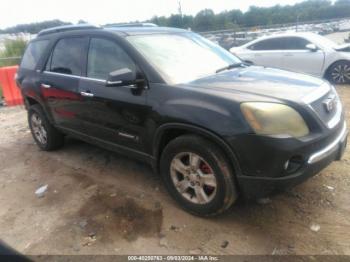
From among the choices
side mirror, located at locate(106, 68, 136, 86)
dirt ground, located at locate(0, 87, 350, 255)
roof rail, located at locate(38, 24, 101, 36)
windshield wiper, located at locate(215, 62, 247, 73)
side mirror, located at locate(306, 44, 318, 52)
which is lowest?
dirt ground, located at locate(0, 87, 350, 255)

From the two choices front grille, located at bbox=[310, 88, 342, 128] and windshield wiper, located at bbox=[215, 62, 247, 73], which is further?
windshield wiper, located at bbox=[215, 62, 247, 73]

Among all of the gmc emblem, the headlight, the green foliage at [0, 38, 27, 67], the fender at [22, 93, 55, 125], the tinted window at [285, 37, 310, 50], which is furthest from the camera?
the green foliage at [0, 38, 27, 67]

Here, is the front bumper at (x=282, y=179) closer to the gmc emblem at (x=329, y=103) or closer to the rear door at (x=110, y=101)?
the gmc emblem at (x=329, y=103)

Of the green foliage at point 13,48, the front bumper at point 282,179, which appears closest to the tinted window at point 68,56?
the front bumper at point 282,179

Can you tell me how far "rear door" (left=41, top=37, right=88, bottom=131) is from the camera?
4.41m

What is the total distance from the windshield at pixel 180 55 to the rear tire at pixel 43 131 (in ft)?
7.49

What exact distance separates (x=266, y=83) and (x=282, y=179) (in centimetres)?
98

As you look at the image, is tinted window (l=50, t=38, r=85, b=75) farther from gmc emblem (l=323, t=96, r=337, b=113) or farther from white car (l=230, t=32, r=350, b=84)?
white car (l=230, t=32, r=350, b=84)

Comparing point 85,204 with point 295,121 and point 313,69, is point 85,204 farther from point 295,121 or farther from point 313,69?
point 313,69

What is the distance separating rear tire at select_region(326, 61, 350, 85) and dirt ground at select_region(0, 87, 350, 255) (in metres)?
5.84

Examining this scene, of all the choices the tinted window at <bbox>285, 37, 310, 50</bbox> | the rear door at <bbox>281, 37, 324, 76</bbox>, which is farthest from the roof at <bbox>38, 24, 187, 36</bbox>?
the tinted window at <bbox>285, 37, 310, 50</bbox>

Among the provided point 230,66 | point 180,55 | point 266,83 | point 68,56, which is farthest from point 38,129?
point 266,83

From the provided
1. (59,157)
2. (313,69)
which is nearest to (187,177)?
(59,157)

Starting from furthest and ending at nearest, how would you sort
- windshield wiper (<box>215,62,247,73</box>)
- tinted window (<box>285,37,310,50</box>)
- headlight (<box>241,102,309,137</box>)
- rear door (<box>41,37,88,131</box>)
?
tinted window (<box>285,37,310,50</box>) → rear door (<box>41,37,88,131</box>) → windshield wiper (<box>215,62,247,73</box>) → headlight (<box>241,102,309,137</box>)
